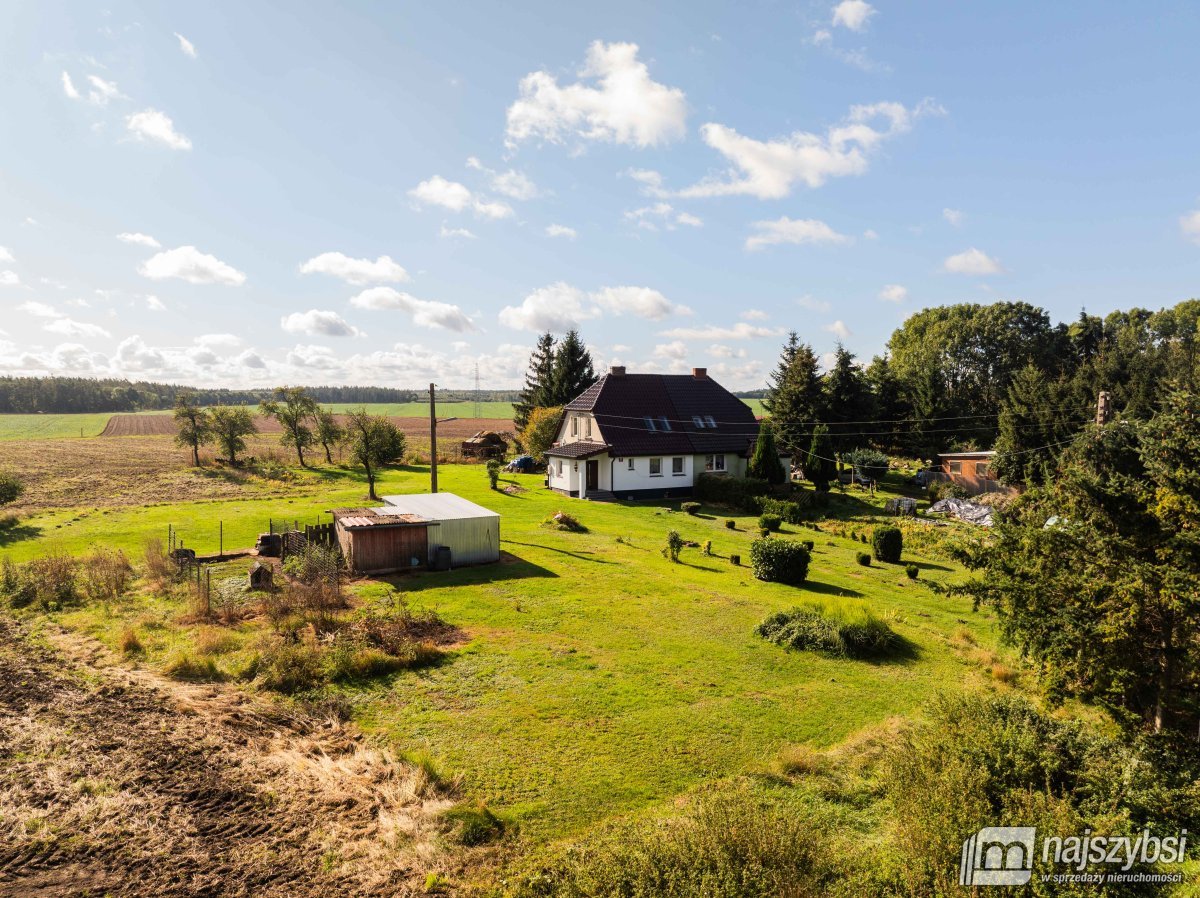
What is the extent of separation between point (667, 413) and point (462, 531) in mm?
23299

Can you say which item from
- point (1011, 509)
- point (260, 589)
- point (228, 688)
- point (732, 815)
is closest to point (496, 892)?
point (732, 815)

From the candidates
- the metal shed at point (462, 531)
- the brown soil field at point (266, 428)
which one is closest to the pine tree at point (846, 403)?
the metal shed at point (462, 531)

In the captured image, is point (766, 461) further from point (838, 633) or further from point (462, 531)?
point (838, 633)

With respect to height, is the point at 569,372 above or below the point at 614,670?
above

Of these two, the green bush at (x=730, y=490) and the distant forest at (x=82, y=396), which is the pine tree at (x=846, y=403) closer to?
the green bush at (x=730, y=490)

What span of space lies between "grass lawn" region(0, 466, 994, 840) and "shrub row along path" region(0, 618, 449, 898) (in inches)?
50.4

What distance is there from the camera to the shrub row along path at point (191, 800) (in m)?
7.16

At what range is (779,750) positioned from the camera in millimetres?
10273

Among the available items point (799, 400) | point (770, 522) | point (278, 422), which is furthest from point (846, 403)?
point (278, 422)

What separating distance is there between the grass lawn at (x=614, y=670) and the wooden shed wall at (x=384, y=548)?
132 cm

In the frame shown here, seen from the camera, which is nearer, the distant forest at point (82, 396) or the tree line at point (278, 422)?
the tree line at point (278, 422)

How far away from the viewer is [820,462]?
40.9m

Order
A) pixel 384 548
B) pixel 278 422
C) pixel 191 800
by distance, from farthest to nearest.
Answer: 1. pixel 278 422
2. pixel 384 548
3. pixel 191 800

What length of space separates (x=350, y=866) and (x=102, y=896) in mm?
2688
